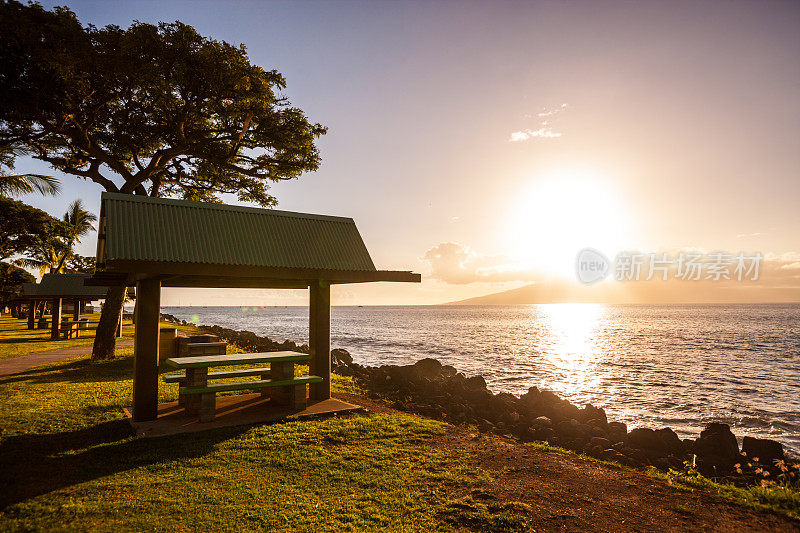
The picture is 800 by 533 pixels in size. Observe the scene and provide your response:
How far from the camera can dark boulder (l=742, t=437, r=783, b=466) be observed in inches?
415

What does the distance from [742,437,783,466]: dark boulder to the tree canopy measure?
1890cm

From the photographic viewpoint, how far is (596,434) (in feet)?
37.4

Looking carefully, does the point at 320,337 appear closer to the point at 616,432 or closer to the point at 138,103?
the point at 616,432

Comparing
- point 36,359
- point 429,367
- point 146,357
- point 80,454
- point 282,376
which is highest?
point 146,357

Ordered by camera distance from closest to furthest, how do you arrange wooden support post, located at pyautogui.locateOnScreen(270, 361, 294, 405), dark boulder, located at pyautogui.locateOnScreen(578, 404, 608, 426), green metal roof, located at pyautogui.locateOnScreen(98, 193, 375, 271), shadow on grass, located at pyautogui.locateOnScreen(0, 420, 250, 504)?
1. shadow on grass, located at pyautogui.locateOnScreen(0, 420, 250, 504)
2. green metal roof, located at pyautogui.locateOnScreen(98, 193, 375, 271)
3. wooden support post, located at pyautogui.locateOnScreen(270, 361, 294, 405)
4. dark boulder, located at pyautogui.locateOnScreen(578, 404, 608, 426)

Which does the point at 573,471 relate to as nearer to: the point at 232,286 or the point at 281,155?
the point at 232,286

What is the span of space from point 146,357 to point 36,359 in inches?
579

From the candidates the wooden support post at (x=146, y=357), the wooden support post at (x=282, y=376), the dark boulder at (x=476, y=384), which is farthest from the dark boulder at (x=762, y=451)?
the wooden support post at (x=146, y=357)

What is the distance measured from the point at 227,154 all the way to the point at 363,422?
14.8 m

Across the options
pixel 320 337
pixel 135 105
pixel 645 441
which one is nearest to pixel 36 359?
pixel 135 105

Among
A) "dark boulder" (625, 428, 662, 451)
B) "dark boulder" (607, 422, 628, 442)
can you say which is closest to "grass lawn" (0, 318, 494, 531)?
"dark boulder" (607, 422, 628, 442)

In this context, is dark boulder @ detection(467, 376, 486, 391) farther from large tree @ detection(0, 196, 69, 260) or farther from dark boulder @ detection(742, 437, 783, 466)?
large tree @ detection(0, 196, 69, 260)

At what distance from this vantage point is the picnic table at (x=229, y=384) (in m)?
8.98

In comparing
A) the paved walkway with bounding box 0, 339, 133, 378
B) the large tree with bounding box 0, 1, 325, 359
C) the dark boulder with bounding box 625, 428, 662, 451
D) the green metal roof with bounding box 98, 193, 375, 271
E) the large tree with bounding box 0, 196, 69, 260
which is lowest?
the dark boulder with bounding box 625, 428, 662, 451
